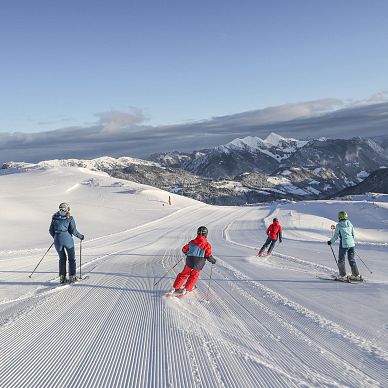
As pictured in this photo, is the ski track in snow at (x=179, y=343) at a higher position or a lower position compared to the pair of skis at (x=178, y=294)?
higher

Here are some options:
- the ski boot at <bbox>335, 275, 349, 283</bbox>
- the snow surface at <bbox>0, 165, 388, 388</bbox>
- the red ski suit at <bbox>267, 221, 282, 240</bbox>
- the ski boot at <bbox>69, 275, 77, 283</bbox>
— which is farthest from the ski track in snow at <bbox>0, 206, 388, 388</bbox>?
the red ski suit at <bbox>267, 221, 282, 240</bbox>

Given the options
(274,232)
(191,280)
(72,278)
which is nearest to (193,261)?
(191,280)

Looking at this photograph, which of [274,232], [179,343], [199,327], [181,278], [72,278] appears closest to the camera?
[179,343]

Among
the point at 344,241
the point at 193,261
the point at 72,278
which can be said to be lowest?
the point at 72,278

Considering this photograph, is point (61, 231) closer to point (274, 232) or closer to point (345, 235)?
point (345, 235)

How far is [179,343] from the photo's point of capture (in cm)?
604

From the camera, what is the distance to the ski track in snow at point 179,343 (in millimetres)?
4902

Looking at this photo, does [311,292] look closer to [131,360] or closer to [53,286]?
[131,360]

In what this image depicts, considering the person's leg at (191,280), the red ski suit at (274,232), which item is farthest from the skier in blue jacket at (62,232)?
the red ski suit at (274,232)

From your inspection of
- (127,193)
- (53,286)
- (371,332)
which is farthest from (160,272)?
(127,193)

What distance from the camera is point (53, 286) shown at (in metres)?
10.7

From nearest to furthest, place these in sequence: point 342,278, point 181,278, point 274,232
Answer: point 181,278
point 342,278
point 274,232

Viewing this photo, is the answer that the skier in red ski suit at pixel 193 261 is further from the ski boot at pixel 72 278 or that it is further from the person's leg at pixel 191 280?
the ski boot at pixel 72 278

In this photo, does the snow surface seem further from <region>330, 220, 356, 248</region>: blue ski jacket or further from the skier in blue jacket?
<region>330, 220, 356, 248</region>: blue ski jacket
